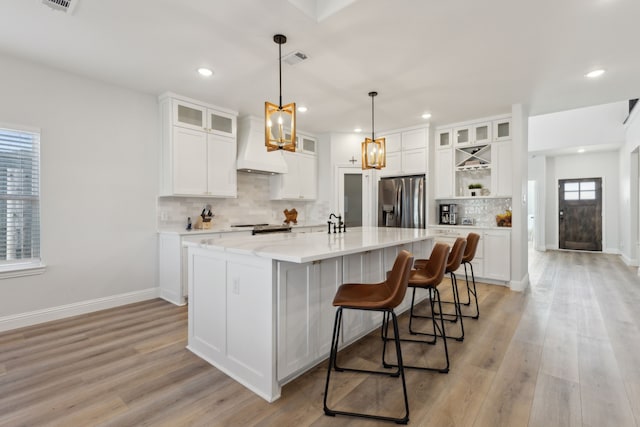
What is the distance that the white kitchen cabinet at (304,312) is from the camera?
1.91m

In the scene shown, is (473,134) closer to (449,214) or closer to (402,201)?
(449,214)

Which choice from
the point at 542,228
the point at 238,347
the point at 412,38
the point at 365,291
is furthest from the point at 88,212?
the point at 542,228

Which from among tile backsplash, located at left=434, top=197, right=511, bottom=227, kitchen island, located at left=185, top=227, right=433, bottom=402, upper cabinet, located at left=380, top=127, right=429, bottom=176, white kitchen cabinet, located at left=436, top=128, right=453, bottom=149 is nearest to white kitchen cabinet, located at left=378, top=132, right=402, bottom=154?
upper cabinet, located at left=380, top=127, right=429, bottom=176

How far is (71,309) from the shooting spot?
3367mm

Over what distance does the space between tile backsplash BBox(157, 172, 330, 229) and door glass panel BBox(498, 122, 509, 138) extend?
10.2ft

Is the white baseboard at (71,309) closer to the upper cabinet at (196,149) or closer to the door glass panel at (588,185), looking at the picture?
the upper cabinet at (196,149)

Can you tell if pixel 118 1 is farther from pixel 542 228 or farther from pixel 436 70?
pixel 542 228

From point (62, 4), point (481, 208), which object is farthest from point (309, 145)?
point (62, 4)

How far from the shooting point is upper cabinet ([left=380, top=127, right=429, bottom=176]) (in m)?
5.38

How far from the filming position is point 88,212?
11.5ft

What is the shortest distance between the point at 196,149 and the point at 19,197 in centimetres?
184

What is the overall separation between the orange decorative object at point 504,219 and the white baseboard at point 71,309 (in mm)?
5117

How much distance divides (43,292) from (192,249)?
2.07 m

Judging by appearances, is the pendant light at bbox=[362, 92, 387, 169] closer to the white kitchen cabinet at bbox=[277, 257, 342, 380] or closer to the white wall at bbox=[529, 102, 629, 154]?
the white kitchen cabinet at bbox=[277, 257, 342, 380]
